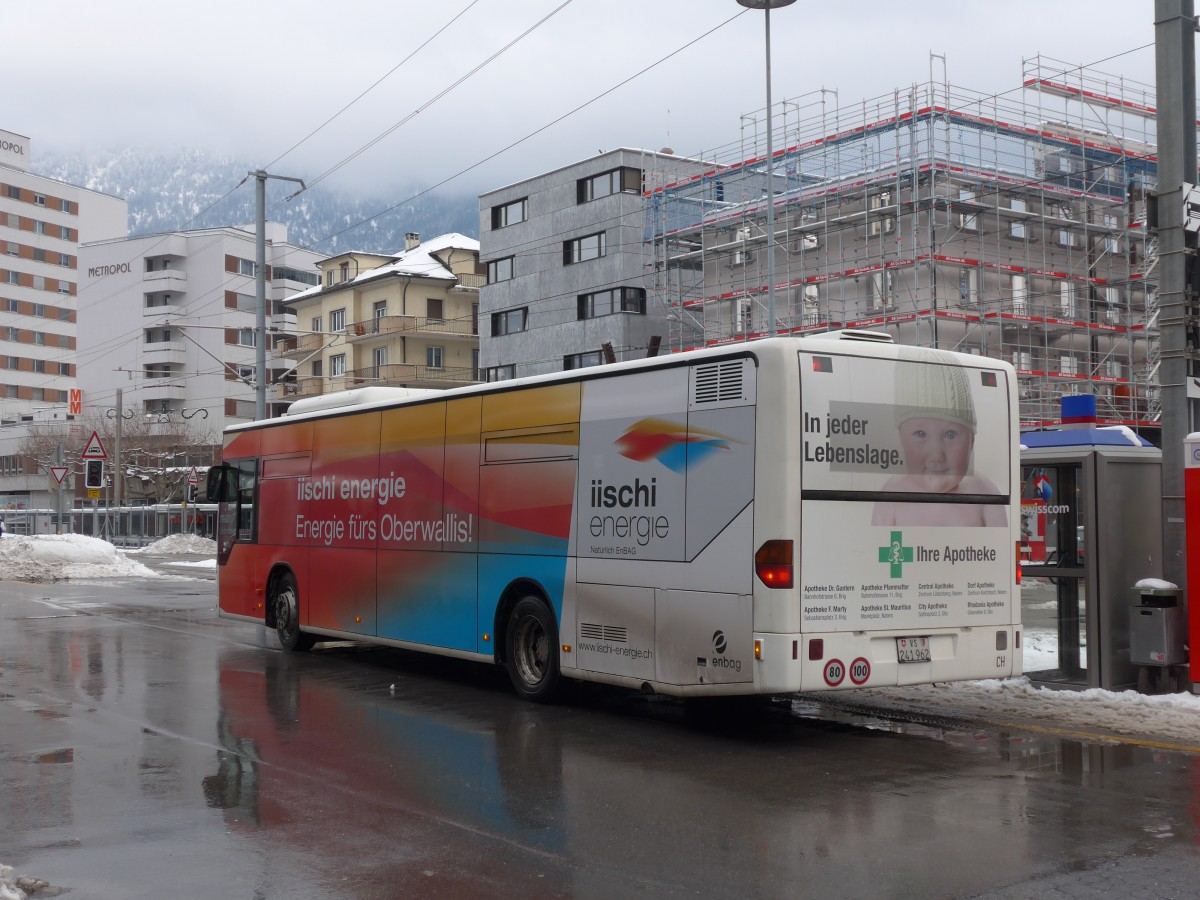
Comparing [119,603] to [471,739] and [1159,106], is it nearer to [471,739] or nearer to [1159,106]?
[471,739]

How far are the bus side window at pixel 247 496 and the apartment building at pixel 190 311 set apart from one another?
8346 centimetres

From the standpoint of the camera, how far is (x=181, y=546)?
53125 millimetres

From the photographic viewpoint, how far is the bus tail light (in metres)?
9.04

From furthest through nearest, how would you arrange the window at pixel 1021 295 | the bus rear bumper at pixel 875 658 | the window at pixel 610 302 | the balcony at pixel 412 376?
1. the balcony at pixel 412 376
2. the window at pixel 610 302
3. the window at pixel 1021 295
4. the bus rear bumper at pixel 875 658

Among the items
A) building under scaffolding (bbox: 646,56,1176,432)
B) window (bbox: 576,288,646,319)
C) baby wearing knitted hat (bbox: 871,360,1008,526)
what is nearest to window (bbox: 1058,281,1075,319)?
building under scaffolding (bbox: 646,56,1176,432)

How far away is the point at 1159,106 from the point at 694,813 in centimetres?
848

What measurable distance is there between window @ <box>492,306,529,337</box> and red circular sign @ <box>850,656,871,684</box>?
1962 inches

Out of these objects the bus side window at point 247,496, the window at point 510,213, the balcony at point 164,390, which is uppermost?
the window at point 510,213

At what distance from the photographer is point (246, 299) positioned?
102 m

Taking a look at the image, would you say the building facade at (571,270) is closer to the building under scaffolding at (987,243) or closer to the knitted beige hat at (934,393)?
the building under scaffolding at (987,243)

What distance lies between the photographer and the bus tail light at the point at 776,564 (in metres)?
9.04

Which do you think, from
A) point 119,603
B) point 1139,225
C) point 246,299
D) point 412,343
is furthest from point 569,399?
point 246,299

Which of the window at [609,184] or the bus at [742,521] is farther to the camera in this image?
the window at [609,184]

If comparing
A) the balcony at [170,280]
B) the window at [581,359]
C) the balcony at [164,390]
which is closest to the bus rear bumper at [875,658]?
the window at [581,359]
